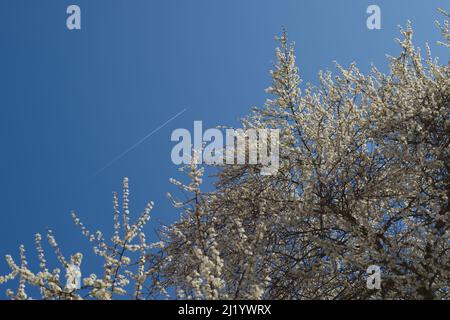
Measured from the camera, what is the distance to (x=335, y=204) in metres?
8.55

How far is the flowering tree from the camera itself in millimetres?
7152

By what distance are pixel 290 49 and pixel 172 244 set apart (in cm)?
396

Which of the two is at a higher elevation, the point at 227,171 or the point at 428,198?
the point at 227,171

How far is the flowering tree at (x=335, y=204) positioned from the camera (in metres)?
7.15

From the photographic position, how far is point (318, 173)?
8344 millimetres

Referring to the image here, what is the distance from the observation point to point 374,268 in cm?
725
